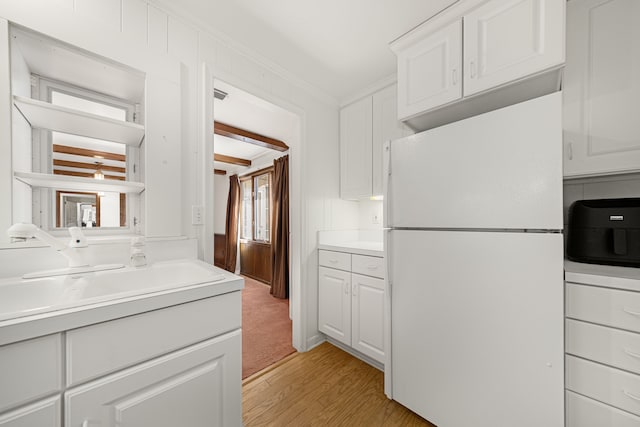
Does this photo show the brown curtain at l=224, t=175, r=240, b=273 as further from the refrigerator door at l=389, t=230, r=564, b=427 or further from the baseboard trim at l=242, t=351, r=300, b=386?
the refrigerator door at l=389, t=230, r=564, b=427

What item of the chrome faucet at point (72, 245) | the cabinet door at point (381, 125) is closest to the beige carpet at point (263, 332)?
the chrome faucet at point (72, 245)

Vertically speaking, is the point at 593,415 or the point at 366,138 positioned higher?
the point at 366,138

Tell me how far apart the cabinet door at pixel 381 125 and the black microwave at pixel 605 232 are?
1209 millimetres

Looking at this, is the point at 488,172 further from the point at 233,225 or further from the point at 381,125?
the point at 233,225

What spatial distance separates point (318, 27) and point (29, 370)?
2.01 metres

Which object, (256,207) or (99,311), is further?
(256,207)

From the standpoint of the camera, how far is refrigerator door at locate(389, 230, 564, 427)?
0.96 m

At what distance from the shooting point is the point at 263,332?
243cm

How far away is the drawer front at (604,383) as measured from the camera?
855mm

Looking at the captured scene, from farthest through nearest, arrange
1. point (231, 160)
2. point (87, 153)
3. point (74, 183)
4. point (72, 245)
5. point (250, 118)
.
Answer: point (231, 160), point (250, 118), point (87, 153), point (74, 183), point (72, 245)

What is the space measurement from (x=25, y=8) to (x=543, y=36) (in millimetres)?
2254

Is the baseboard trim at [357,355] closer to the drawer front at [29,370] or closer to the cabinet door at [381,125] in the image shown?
→ the cabinet door at [381,125]

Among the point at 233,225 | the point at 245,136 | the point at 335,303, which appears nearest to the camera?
the point at 335,303

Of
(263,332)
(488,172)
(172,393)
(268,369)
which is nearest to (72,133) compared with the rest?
(172,393)
